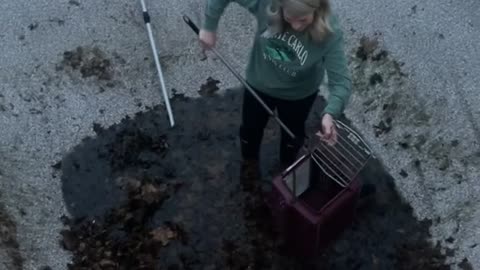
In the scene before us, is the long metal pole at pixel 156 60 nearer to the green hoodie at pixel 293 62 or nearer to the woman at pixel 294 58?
the woman at pixel 294 58

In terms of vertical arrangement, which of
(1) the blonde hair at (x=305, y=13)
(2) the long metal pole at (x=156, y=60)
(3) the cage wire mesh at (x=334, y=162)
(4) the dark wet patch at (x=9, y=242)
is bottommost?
(4) the dark wet patch at (x=9, y=242)

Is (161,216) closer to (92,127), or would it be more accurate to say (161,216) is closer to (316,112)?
(92,127)

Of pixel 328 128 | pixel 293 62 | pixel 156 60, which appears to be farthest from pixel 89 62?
pixel 328 128

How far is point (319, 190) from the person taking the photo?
256cm

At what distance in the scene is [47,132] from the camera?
118 inches

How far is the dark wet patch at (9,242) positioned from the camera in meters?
2.45

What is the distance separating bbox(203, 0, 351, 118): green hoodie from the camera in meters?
2.09

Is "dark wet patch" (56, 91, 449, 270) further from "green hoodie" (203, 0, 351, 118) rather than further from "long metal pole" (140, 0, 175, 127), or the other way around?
"green hoodie" (203, 0, 351, 118)

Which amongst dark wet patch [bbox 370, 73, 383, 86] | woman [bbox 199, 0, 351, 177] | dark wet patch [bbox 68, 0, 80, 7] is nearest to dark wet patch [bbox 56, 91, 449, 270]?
dark wet patch [bbox 370, 73, 383, 86]


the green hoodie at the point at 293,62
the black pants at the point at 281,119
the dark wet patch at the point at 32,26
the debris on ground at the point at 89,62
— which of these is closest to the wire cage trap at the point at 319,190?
the black pants at the point at 281,119

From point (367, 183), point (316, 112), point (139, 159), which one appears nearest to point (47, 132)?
point (139, 159)

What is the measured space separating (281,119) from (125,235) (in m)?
0.70

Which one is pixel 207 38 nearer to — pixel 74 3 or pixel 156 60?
pixel 156 60

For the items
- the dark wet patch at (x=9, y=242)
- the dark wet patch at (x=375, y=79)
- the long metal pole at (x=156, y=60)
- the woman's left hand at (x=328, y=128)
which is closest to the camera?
the woman's left hand at (x=328, y=128)
